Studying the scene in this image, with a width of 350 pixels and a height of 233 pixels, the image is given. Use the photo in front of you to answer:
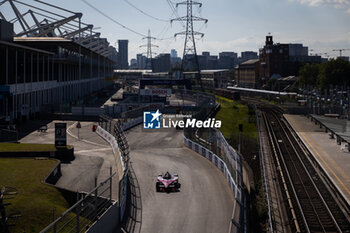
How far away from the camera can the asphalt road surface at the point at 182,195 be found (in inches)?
548

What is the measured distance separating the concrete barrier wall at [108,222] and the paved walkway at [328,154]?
34.9 ft

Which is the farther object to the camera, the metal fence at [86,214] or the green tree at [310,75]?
the green tree at [310,75]

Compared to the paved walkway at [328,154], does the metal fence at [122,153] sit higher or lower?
higher

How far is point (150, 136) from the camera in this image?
34188mm

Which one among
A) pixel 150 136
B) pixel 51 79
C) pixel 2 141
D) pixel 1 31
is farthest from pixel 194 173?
pixel 51 79

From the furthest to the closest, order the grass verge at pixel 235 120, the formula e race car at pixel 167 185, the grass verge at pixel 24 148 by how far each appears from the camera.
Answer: the grass verge at pixel 235 120 → the grass verge at pixel 24 148 → the formula e race car at pixel 167 185

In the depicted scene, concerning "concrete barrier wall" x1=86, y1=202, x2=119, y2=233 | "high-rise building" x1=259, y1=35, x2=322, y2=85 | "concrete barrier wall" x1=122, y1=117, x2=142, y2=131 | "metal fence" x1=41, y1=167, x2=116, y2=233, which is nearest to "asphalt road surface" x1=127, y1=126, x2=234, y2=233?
"concrete barrier wall" x1=86, y1=202, x2=119, y2=233

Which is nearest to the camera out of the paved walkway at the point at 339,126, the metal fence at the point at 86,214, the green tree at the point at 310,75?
the metal fence at the point at 86,214

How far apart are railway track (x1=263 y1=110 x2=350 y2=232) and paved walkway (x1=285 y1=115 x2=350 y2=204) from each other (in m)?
0.70

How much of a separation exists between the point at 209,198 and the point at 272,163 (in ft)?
38.8

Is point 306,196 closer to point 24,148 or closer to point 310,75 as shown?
point 24,148

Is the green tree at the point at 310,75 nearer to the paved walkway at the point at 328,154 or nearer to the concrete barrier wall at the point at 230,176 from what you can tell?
the paved walkway at the point at 328,154

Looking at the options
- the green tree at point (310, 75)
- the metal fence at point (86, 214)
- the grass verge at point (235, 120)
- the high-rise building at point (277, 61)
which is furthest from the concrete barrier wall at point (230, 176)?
the high-rise building at point (277, 61)

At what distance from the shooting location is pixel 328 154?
28.9 m
